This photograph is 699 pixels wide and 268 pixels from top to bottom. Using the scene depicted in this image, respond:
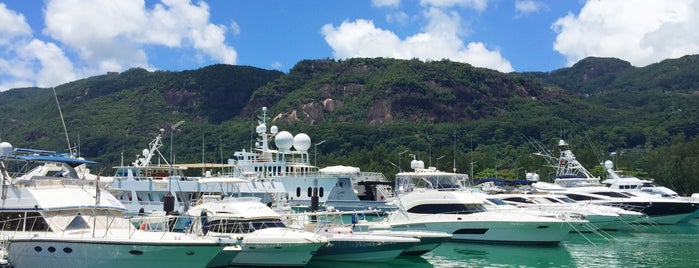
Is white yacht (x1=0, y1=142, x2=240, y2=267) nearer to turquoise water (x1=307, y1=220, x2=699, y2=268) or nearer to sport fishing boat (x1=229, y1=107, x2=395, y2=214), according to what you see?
turquoise water (x1=307, y1=220, x2=699, y2=268)

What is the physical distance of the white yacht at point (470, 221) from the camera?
31.3 m

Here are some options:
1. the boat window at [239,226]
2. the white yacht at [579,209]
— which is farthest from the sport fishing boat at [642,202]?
the boat window at [239,226]

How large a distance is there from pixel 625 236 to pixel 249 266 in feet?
82.8

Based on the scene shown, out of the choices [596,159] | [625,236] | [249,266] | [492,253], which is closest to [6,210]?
[249,266]

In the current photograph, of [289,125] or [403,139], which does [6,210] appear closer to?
[403,139]

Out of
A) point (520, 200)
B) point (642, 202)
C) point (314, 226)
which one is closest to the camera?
point (314, 226)

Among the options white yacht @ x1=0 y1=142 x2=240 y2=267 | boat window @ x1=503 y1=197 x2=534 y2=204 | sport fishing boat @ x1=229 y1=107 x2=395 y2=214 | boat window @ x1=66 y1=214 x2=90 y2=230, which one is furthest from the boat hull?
sport fishing boat @ x1=229 y1=107 x2=395 y2=214

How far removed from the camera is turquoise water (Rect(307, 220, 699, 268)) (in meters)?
26.3

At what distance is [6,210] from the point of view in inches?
813

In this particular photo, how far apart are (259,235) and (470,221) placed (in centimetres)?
1336

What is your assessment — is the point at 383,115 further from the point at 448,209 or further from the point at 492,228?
the point at 492,228

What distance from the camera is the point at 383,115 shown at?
479 feet

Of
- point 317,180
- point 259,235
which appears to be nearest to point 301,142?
point 317,180

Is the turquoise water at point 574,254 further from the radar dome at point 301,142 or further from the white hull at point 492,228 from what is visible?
the radar dome at point 301,142
